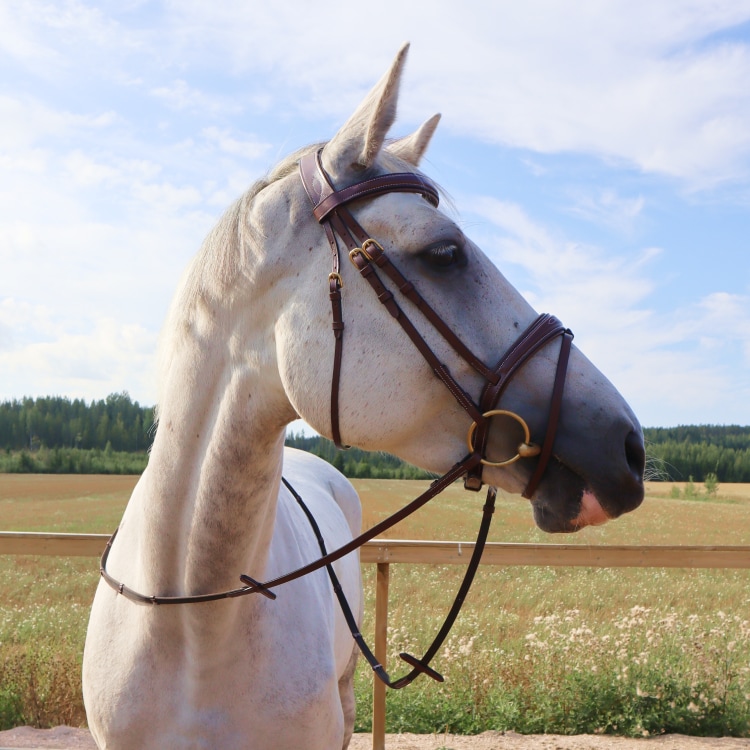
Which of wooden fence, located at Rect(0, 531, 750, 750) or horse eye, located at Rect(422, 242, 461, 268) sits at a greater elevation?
horse eye, located at Rect(422, 242, 461, 268)

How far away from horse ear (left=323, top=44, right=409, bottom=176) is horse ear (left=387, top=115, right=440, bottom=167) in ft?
1.11

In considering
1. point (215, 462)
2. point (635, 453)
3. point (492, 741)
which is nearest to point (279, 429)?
point (215, 462)

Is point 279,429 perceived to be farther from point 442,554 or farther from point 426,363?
point 442,554

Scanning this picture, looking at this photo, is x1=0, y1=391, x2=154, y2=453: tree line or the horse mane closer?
the horse mane

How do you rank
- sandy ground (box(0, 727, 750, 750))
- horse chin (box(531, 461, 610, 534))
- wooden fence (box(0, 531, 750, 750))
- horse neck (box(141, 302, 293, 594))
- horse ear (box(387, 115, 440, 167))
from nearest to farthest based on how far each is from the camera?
1. horse chin (box(531, 461, 610, 534))
2. horse neck (box(141, 302, 293, 594))
3. horse ear (box(387, 115, 440, 167))
4. wooden fence (box(0, 531, 750, 750))
5. sandy ground (box(0, 727, 750, 750))

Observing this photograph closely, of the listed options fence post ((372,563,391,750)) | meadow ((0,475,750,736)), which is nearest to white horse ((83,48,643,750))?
fence post ((372,563,391,750))

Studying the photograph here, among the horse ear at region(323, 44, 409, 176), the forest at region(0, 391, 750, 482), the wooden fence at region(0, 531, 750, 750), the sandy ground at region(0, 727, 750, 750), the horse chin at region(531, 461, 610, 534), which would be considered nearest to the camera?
the horse chin at region(531, 461, 610, 534)

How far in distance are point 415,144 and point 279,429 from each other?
107 centimetres

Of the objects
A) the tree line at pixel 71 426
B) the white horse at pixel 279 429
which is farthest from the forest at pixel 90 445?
the white horse at pixel 279 429

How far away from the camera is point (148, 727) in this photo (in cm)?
210

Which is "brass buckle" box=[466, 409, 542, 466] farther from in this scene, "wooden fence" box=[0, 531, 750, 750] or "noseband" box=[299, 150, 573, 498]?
"wooden fence" box=[0, 531, 750, 750]

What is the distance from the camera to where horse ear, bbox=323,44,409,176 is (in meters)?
1.72

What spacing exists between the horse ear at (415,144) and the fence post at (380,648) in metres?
3.16

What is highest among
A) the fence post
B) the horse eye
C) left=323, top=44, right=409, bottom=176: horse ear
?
left=323, top=44, right=409, bottom=176: horse ear
